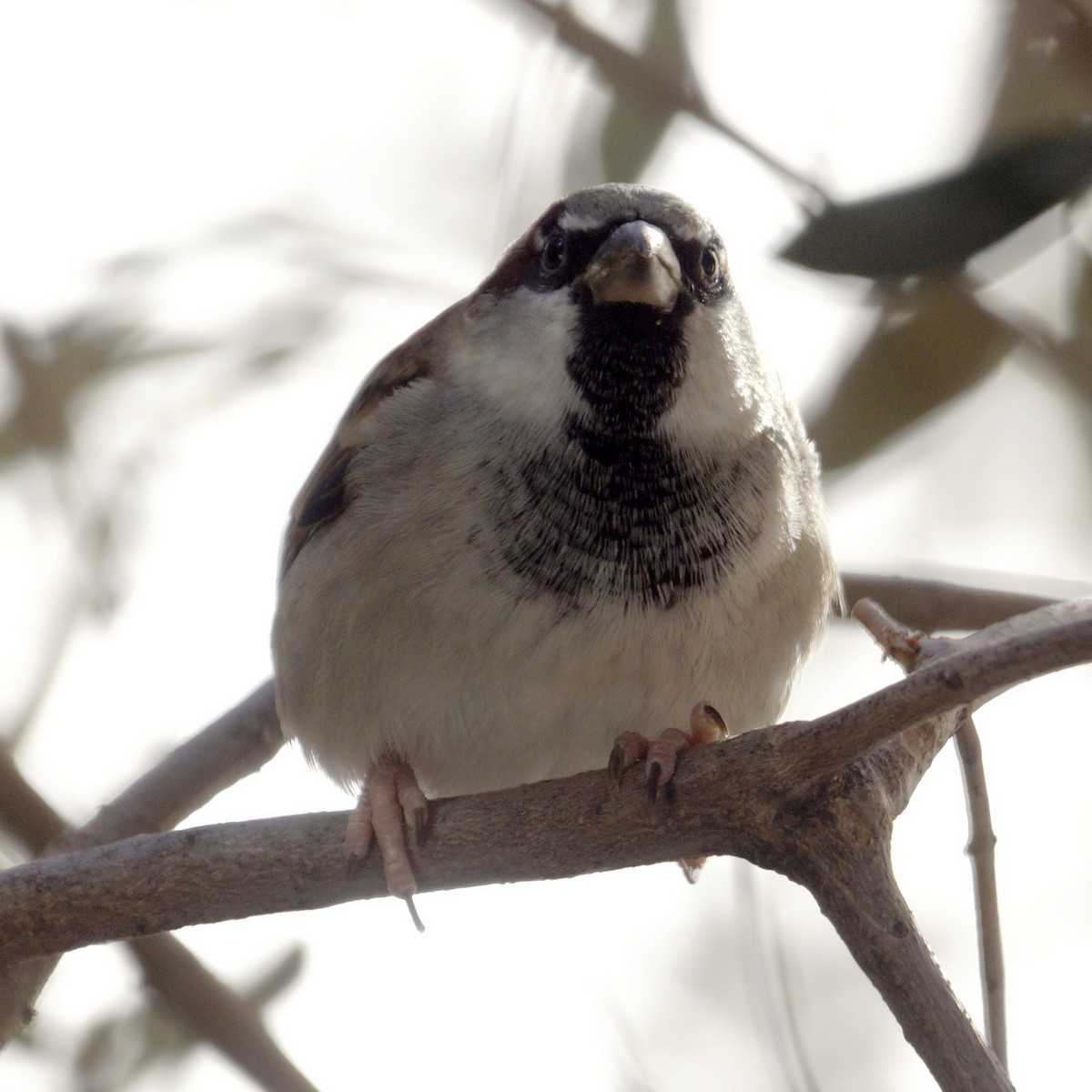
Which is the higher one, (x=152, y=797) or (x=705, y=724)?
(x=152, y=797)

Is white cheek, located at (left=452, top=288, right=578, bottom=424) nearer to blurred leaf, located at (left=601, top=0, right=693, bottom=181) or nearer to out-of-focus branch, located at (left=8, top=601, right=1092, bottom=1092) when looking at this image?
blurred leaf, located at (left=601, top=0, right=693, bottom=181)

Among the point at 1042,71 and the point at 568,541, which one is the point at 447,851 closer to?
the point at 568,541

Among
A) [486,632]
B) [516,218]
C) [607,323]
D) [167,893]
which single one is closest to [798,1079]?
[486,632]

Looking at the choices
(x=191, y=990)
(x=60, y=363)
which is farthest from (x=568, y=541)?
(x=60, y=363)

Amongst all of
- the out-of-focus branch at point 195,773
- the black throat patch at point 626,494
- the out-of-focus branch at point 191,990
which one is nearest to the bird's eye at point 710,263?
the black throat patch at point 626,494

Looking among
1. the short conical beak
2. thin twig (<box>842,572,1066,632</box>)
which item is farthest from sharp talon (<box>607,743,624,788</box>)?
thin twig (<box>842,572,1066,632</box>)
